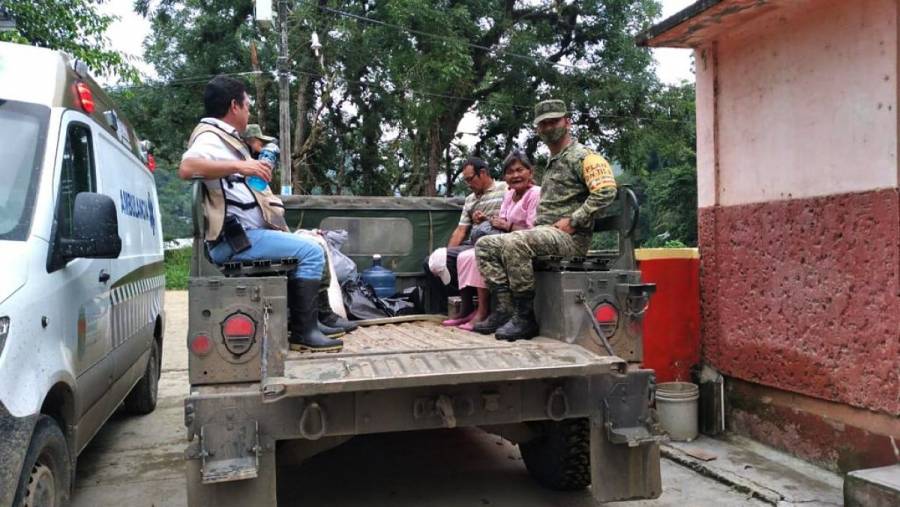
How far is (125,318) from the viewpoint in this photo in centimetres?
500

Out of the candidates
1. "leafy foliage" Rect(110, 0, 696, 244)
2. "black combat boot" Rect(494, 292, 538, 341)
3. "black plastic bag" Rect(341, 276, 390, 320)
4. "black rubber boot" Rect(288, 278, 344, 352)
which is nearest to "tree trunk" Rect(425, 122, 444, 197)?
"leafy foliage" Rect(110, 0, 696, 244)

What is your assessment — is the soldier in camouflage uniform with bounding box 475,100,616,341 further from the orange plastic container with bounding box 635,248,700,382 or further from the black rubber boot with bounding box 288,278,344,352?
the orange plastic container with bounding box 635,248,700,382

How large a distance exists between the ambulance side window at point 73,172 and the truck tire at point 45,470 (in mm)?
938

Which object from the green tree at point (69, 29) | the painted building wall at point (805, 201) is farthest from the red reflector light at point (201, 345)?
the green tree at point (69, 29)

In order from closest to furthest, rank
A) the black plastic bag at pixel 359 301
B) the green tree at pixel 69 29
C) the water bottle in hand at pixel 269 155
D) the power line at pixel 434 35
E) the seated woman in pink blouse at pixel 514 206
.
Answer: the water bottle in hand at pixel 269 155 < the seated woman in pink blouse at pixel 514 206 < the black plastic bag at pixel 359 301 < the green tree at pixel 69 29 < the power line at pixel 434 35

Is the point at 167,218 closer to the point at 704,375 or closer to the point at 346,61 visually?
the point at 346,61

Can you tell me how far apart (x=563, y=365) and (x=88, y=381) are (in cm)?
264

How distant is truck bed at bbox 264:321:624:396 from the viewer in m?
2.93

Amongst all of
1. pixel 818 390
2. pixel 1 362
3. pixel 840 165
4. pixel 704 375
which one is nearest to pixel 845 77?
pixel 840 165

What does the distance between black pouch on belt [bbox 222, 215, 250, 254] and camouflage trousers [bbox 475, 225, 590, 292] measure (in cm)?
135

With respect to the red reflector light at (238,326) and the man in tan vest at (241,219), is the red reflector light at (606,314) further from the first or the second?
the red reflector light at (238,326)

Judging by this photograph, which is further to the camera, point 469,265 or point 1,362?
point 469,265

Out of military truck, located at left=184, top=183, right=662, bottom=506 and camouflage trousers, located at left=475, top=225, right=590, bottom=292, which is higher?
camouflage trousers, located at left=475, top=225, right=590, bottom=292

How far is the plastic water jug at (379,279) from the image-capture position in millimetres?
5629
